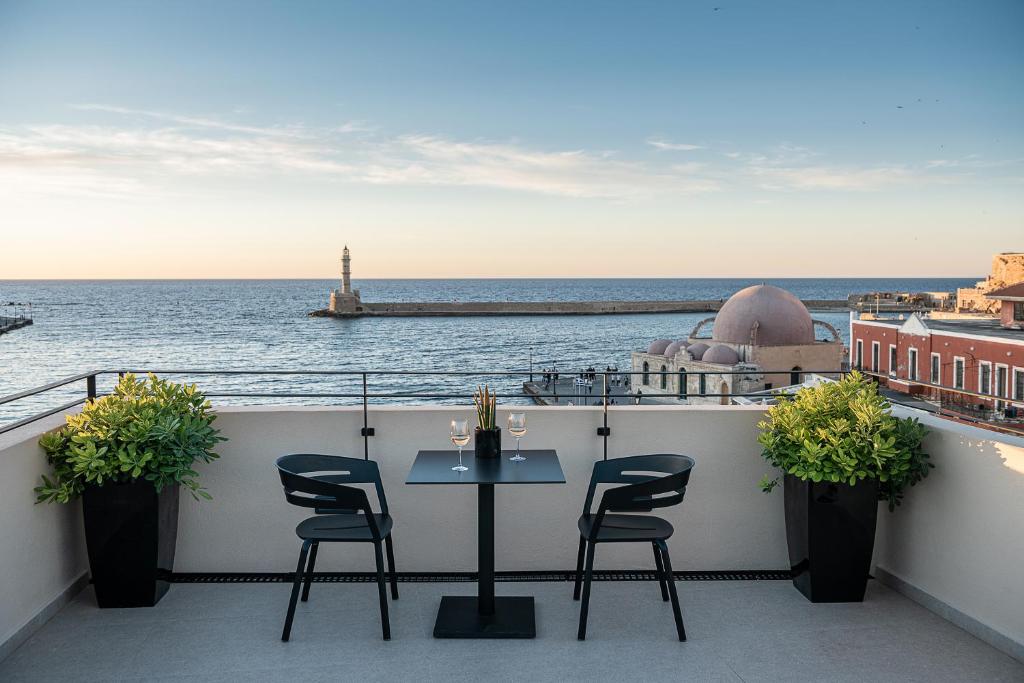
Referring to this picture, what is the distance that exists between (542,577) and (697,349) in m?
34.3

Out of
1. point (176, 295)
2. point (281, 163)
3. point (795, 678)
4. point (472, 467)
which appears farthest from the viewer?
point (176, 295)

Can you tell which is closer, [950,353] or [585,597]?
[585,597]

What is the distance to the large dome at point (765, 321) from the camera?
34.8 m

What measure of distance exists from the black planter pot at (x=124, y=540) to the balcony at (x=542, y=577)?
136mm

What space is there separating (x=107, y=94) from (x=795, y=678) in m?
13.0

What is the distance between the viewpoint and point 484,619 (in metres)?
4.03

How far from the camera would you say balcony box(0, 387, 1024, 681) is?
146 inches

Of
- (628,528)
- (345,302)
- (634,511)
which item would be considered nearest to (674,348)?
(634,511)

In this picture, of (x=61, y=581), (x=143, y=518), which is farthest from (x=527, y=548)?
(x=61, y=581)

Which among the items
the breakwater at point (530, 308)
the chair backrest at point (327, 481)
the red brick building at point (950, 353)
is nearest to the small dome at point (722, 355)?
the red brick building at point (950, 353)

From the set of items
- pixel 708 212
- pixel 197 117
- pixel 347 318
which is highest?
pixel 197 117

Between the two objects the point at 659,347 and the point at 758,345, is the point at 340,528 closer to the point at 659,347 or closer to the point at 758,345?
the point at 758,345

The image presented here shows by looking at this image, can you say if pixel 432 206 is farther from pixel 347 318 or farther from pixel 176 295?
pixel 176 295

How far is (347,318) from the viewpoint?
335 ft
